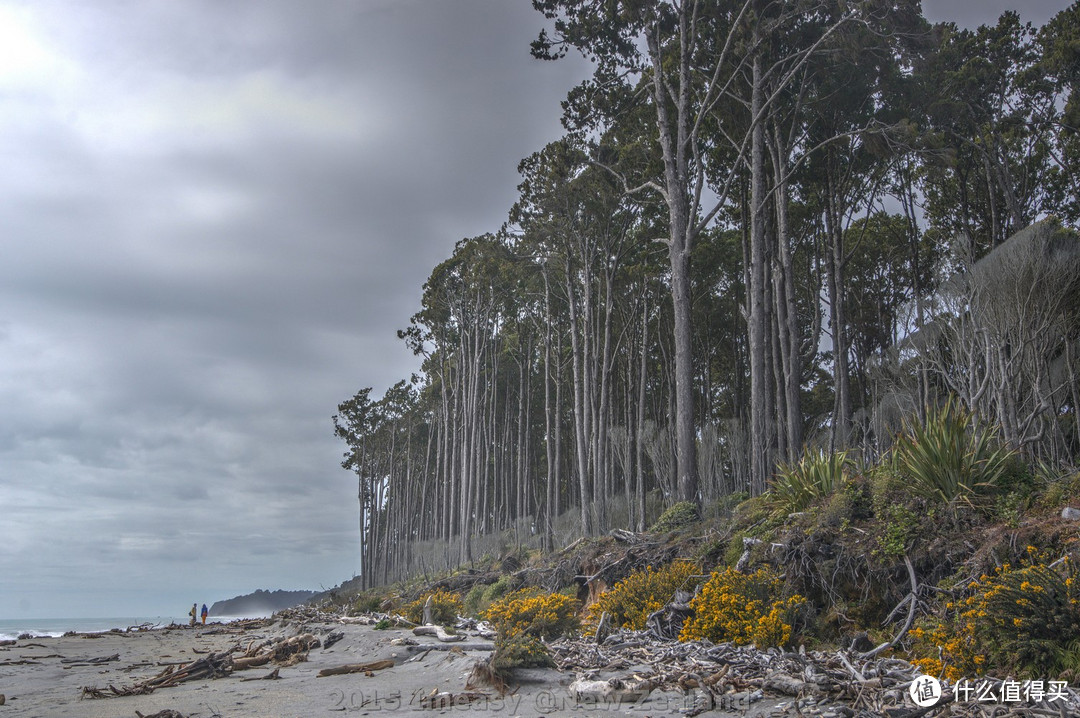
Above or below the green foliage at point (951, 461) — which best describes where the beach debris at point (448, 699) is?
below

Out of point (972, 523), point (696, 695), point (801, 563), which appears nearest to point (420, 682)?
point (696, 695)

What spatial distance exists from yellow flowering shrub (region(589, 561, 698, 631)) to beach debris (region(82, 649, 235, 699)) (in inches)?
198

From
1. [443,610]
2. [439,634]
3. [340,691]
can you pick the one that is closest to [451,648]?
[439,634]

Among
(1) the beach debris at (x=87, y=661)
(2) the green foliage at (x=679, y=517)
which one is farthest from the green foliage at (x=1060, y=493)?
(1) the beach debris at (x=87, y=661)

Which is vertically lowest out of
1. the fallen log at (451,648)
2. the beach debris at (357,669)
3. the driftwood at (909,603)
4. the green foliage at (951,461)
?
the beach debris at (357,669)

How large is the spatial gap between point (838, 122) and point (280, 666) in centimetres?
1935

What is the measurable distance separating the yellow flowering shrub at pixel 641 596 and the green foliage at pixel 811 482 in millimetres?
1786

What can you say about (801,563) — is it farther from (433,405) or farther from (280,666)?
(433,405)

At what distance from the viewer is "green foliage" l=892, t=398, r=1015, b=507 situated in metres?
7.53

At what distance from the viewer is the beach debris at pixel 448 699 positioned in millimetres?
5766

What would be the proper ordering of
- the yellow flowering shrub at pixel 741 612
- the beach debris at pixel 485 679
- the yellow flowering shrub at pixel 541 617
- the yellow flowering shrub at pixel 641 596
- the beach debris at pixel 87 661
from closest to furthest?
the beach debris at pixel 485 679
the yellow flowering shrub at pixel 741 612
the yellow flowering shrub at pixel 541 617
the yellow flowering shrub at pixel 641 596
the beach debris at pixel 87 661

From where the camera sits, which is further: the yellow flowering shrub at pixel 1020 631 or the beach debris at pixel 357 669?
the beach debris at pixel 357 669

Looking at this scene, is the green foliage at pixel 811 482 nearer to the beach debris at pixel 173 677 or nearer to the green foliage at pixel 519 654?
the green foliage at pixel 519 654
